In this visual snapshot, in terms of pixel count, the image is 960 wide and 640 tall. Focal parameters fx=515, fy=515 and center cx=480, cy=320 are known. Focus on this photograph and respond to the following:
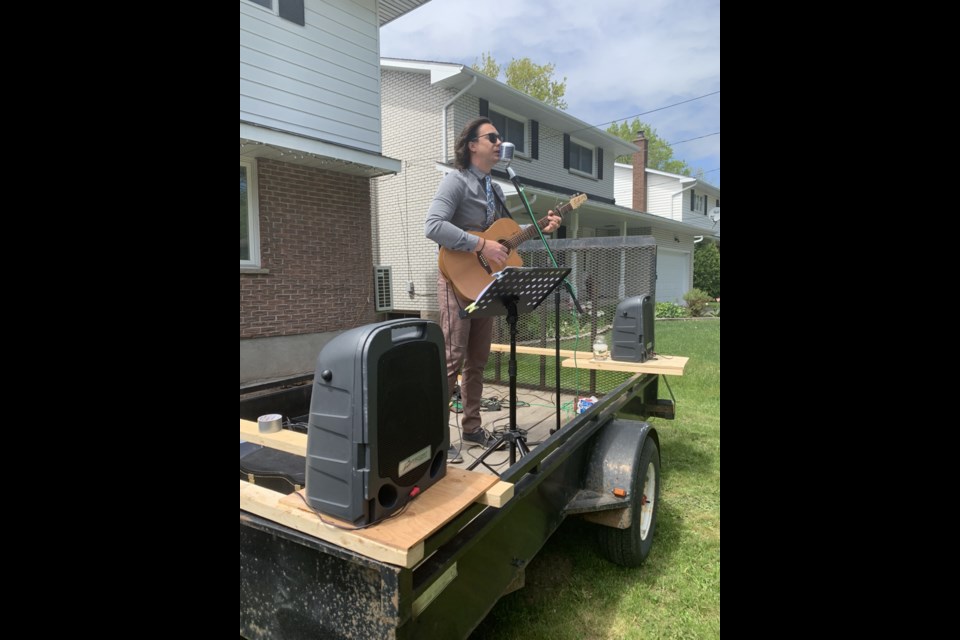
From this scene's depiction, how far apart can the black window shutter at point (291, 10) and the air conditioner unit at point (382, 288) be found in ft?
12.4

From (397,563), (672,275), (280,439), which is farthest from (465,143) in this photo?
(672,275)

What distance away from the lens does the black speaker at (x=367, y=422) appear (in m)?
1.17

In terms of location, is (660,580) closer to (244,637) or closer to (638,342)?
(638,342)

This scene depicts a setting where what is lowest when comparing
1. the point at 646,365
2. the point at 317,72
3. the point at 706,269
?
the point at 646,365

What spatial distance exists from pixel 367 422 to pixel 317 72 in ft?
22.1

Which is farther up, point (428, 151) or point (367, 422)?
point (428, 151)

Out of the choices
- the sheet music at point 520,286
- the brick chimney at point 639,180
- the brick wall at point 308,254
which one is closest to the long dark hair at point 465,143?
the sheet music at point 520,286

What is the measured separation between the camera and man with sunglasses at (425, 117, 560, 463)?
8.07ft

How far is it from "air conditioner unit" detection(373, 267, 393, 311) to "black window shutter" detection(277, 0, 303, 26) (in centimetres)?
377

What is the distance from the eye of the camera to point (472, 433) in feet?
8.89

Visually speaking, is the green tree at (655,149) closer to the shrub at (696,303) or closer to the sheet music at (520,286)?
the shrub at (696,303)

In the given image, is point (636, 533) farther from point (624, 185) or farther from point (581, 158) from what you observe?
point (624, 185)

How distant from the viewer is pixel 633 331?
3570mm
